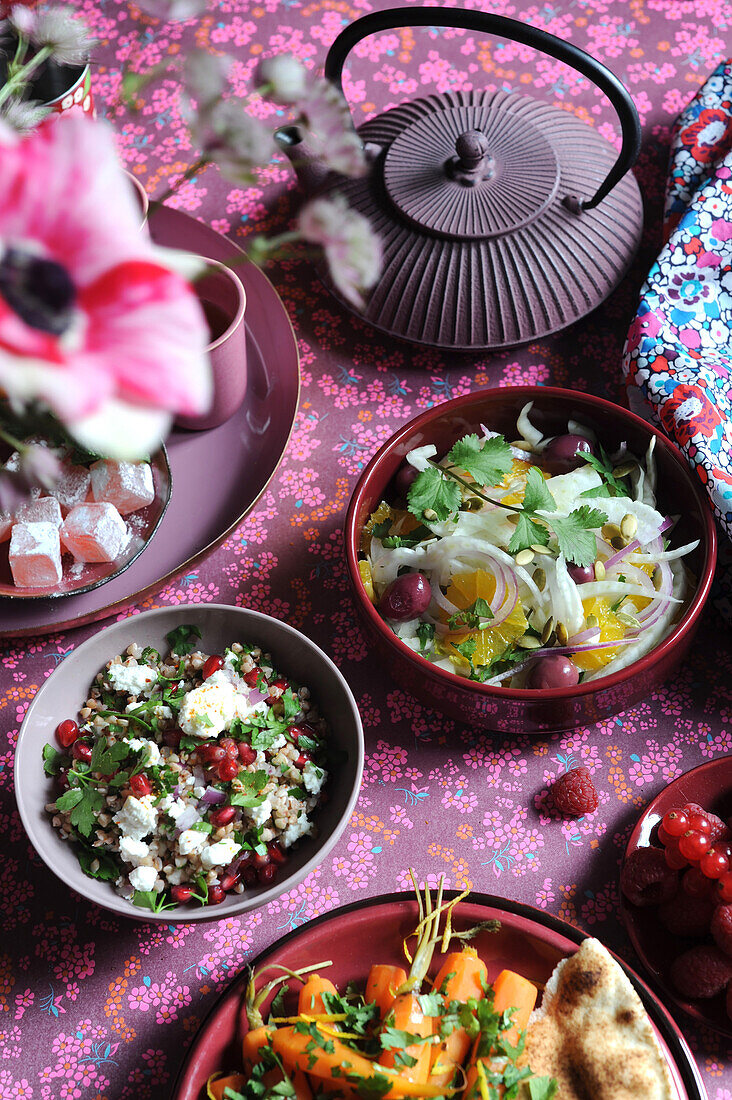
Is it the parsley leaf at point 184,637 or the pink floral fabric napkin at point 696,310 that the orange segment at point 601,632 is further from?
the parsley leaf at point 184,637

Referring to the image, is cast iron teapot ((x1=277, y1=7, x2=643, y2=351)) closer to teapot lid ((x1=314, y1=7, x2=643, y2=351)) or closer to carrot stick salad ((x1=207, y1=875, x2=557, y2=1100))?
teapot lid ((x1=314, y1=7, x2=643, y2=351))

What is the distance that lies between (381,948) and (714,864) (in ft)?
1.36

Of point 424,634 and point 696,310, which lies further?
point 696,310

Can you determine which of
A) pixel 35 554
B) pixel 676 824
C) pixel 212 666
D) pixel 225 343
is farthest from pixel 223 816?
pixel 225 343

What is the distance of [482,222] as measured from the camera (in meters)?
1.49

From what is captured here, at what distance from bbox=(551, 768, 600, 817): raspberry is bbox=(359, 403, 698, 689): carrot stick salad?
143 mm

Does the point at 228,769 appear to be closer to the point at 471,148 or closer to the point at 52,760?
the point at 52,760

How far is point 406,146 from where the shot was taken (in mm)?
1562

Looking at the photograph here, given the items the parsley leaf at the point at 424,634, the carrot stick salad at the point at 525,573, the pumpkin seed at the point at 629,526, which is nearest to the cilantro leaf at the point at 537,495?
the carrot stick salad at the point at 525,573

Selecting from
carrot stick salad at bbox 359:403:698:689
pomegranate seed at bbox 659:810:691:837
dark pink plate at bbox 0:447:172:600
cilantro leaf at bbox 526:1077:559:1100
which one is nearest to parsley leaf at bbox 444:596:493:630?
carrot stick salad at bbox 359:403:698:689

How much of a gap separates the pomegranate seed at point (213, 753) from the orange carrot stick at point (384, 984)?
0.32 meters

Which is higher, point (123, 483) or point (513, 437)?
point (513, 437)

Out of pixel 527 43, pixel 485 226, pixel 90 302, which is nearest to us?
pixel 90 302

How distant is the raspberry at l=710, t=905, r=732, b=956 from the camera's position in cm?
108
